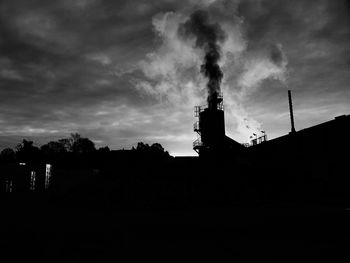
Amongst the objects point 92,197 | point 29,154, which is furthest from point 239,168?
point 29,154

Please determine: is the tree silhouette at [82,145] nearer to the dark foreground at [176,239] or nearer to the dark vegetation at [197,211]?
the dark vegetation at [197,211]

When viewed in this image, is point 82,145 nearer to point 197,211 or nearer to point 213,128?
point 213,128

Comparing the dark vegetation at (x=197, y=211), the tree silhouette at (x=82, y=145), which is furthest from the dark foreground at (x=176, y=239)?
the tree silhouette at (x=82, y=145)

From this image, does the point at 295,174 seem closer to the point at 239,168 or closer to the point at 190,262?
the point at 239,168

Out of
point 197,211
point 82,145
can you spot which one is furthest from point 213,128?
point 82,145

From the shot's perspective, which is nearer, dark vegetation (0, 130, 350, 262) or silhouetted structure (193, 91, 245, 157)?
dark vegetation (0, 130, 350, 262)

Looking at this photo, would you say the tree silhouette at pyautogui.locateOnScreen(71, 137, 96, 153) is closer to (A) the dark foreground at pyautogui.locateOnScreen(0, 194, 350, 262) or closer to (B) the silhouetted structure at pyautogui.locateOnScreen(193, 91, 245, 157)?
(B) the silhouetted structure at pyautogui.locateOnScreen(193, 91, 245, 157)

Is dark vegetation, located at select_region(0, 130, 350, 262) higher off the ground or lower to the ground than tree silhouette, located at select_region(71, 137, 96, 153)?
lower

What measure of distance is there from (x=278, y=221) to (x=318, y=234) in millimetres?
2599

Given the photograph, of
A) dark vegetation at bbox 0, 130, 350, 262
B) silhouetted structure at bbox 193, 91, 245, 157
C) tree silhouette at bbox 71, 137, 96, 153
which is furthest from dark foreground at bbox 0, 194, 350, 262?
tree silhouette at bbox 71, 137, 96, 153

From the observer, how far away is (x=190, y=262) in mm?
5812

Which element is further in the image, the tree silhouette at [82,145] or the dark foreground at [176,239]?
the tree silhouette at [82,145]

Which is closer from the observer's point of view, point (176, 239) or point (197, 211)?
point (176, 239)

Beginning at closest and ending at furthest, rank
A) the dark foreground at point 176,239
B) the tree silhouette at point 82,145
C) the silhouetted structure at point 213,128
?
the dark foreground at point 176,239 < the silhouetted structure at point 213,128 < the tree silhouette at point 82,145
